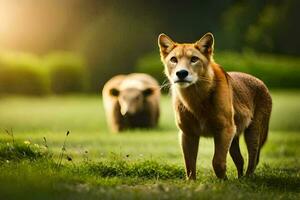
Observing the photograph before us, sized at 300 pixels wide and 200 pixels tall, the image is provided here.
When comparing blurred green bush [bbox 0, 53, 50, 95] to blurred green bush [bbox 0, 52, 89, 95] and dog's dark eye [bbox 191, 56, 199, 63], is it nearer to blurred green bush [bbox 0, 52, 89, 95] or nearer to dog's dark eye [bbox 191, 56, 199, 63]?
blurred green bush [bbox 0, 52, 89, 95]

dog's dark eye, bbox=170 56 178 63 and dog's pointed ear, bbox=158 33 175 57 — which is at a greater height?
dog's pointed ear, bbox=158 33 175 57

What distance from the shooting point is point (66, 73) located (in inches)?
577

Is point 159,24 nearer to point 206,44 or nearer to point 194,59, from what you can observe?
point 206,44

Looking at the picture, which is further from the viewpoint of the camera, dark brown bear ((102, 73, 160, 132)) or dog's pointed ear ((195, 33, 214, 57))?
dark brown bear ((102, 73, 160, 132))

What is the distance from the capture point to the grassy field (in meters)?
7.03

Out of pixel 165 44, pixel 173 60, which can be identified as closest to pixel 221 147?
pixel 173 60

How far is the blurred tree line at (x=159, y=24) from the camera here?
1272 centimetres

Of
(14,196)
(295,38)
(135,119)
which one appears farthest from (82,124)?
(14,196)

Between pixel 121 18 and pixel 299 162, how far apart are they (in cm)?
366

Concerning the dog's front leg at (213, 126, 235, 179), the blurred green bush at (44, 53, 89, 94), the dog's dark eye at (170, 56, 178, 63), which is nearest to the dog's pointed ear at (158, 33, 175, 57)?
the dog's dark eye at (170, 56, 178, 63)

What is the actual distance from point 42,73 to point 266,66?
350 cm

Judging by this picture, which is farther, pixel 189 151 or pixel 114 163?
pixel 114 163

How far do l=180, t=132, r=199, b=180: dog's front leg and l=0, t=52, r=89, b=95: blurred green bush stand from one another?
5.70m

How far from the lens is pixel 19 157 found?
8.30 m
